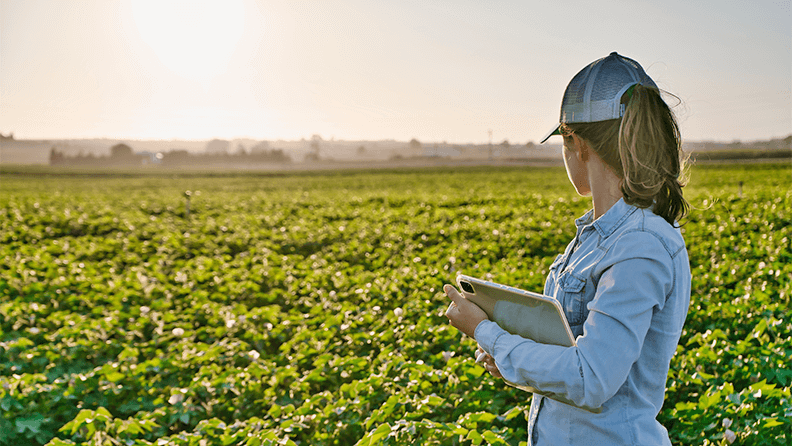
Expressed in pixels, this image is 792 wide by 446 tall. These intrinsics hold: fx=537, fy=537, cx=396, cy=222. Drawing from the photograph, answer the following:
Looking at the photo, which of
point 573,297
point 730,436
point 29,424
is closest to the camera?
point 573,297

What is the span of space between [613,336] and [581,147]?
564 mm

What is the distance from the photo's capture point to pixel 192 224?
1248cm

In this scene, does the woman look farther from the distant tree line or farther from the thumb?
the distant tree line

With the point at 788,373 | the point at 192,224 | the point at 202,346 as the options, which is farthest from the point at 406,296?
the point at 192,224

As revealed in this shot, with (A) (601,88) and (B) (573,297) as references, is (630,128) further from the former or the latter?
(B) (573,297)

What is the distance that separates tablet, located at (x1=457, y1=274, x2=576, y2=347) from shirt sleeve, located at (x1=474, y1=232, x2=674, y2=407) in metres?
0.05

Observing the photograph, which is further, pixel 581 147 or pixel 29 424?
pixel 29 424

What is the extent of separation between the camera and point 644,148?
1400 mm

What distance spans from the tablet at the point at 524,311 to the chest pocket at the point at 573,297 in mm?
140

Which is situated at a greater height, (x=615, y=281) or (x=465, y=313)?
(x=615, y=281)

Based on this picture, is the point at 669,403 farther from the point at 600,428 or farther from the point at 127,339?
the point at 127,339

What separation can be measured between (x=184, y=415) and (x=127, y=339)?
209 cm

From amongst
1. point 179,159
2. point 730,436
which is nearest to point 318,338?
point 730,436

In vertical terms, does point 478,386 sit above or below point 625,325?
below
